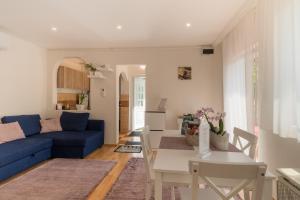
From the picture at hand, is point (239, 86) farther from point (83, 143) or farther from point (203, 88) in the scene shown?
point (83, 143)

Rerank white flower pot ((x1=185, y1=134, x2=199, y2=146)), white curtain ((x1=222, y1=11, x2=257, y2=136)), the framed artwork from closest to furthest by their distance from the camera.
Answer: white flower pot ((x1=185, y1=134, x2=199, y2=146)) < white curtain ((x1=222, y1=11, x2=257, y2=136)) < the framed artwork

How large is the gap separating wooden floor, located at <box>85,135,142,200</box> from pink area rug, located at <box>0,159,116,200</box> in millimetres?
81

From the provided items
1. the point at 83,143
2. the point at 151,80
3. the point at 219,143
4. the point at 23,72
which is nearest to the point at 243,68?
the point at 219,143

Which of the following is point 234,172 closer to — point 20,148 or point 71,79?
point 20,148

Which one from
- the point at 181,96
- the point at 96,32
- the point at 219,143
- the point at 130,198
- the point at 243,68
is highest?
the point at 96,32

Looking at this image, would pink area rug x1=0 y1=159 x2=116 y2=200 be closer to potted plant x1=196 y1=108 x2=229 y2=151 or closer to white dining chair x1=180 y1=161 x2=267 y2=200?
potted plant x1=196 y1=108 x2=229 y2=151

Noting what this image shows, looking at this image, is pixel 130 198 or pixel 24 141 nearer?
pixel 130 198

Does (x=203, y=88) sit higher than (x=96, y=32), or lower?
lower

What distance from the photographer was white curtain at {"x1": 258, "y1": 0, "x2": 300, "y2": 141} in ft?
5.86

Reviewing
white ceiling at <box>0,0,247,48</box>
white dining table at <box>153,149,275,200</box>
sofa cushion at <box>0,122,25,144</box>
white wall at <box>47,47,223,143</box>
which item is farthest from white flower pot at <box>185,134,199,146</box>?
sofa cushion at <box>0,122,25,144</box>

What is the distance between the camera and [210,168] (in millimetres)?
1142

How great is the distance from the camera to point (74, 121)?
4.92 meters

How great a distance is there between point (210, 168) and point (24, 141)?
3.69 m

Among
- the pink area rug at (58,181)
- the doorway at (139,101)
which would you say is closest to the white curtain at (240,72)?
the pink area rug at (58,181)
